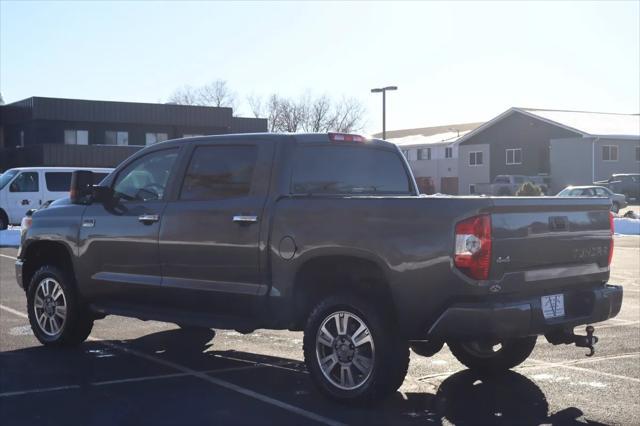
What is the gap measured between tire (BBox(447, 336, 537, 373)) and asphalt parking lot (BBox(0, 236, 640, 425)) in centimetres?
12

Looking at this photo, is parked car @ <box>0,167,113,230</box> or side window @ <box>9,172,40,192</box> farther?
side window @ <box>9,172,40,192</box>

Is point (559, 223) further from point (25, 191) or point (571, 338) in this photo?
point (25, 191)

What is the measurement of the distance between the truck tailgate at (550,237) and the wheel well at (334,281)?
34.4 inches

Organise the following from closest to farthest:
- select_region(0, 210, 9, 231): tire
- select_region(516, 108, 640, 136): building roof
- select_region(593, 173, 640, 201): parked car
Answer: select_region(0, 210, 9, 231): tire, select_region(593, 173, 640, 201): parked car, select_region(516, 108, 640, 136): building roof

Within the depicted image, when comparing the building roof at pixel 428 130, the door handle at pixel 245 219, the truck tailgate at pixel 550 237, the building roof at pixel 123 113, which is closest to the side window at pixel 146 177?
the door handle at pixel 245 219

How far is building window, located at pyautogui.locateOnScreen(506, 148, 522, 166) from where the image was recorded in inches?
2375

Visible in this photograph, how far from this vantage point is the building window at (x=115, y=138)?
45.6 m

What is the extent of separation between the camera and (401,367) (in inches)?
223

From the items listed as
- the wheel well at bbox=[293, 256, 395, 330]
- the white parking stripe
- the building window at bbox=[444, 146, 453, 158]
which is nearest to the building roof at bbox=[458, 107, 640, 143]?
the building window at bbox=[444, 146, 453, 158]

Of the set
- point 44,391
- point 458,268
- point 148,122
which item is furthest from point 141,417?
point 148,122

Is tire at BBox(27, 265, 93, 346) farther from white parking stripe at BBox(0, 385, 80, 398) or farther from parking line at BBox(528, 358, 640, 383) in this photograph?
parking line at BBox(528, 358, 640, 383)

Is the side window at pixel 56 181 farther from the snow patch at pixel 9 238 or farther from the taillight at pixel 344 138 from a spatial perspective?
the taillight at pixel 344 138

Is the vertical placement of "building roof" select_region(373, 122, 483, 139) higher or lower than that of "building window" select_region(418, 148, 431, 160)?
higher

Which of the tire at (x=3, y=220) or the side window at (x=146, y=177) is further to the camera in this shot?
the tire at (x=3, y=220)
